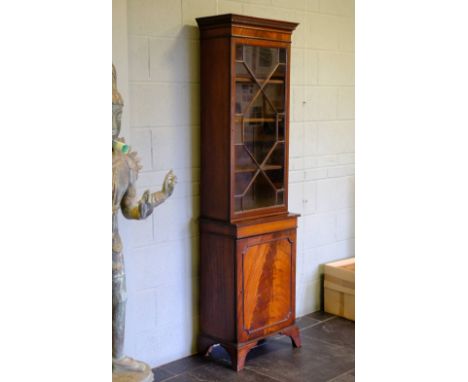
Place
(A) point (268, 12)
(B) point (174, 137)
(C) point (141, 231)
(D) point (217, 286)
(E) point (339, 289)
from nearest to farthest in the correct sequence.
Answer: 1. (C) point (141, 231)
2. (B) point (174, 137)
3. (D) point (217, 286)
4. (A) point (268, 12)
5. (E) point (339, 289)

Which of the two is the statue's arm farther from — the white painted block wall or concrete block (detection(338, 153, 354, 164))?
concrete block (detection(338, 153, 354, 164))

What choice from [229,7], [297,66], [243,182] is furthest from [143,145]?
[297,66]

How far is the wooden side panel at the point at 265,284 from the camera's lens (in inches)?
149

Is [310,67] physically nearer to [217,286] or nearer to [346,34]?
[346,34]

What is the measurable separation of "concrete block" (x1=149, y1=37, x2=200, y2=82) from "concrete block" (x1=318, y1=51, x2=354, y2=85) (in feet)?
4.23

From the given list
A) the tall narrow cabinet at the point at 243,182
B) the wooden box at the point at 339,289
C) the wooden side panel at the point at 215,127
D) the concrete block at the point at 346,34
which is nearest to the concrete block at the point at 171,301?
the tall narrow cabinet at the point at 243,182

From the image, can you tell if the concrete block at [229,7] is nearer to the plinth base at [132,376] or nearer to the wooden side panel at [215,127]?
the wooden side panel at [215,127]

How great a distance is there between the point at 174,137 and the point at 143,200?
0.75m

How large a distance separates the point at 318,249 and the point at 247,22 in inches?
78.2

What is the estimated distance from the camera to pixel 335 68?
4.91 meters

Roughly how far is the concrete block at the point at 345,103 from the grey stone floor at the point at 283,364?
5.52 ft

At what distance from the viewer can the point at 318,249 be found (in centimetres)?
493

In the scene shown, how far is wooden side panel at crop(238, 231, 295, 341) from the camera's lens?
149 inches
